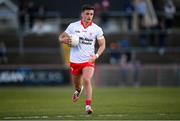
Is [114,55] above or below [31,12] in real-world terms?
below

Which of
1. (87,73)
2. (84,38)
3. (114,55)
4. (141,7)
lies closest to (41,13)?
(114,55)

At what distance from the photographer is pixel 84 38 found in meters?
17.0

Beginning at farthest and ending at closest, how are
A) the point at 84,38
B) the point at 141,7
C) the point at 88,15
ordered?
the point at 141,7
the point at 84,38
the point at 88,15

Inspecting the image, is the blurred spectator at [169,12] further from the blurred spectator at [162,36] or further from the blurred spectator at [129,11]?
the blurred spectator at [129,11]

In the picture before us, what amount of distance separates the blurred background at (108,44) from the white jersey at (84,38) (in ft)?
66.1

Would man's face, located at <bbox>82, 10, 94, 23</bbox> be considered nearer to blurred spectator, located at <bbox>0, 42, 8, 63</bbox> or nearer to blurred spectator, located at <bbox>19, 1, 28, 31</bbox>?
blurred spectator, located at <bbox>0, 42, 8, 63</bbox>

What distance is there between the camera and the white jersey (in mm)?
16953

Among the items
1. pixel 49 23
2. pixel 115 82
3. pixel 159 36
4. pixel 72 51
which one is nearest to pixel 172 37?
pixel 159 36

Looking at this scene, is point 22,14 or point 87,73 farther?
point 22,14

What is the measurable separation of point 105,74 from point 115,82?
0.88m

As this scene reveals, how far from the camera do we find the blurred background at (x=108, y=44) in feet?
123

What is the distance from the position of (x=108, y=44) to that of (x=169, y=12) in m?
3.86

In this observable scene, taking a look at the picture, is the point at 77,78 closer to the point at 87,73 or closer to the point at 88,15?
the point at 87,73

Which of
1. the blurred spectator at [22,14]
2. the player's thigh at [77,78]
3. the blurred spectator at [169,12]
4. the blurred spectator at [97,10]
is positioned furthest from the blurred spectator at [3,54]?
the player's thigh at [77,78]
